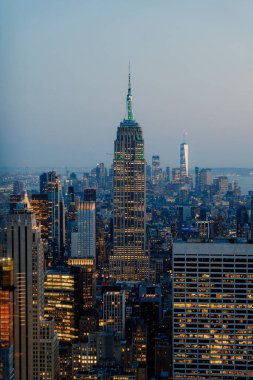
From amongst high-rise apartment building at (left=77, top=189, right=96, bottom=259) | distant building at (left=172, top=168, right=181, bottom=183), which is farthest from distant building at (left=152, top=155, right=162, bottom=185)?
high-rise apartment building at (left=77, top=189, right=96, bottom=259)

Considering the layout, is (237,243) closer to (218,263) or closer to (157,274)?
(218,263)

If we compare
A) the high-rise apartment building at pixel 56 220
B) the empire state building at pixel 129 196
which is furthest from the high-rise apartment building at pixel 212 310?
the empire state building at pixel 129 196

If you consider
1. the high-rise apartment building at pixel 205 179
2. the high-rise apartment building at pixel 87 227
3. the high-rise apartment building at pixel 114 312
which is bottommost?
the high-rise apartment building at pixel 114 312

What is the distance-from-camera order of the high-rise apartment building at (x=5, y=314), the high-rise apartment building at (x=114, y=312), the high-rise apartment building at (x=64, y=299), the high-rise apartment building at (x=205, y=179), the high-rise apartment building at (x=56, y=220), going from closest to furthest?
the high-rise apartment building at (x=5, y=314)
the high-rise apartment building at (x=64, y=299)
the high-rise apartment building at (x=114, y=312)
the high-rise apartment building at (x=205, y=179)
the high-rise apartment building at (x=56, y=220)

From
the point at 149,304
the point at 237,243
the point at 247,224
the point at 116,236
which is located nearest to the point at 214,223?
the point at 247,224

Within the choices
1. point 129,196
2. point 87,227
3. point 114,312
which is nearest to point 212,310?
point 114,312

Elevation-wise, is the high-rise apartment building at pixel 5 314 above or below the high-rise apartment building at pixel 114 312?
above

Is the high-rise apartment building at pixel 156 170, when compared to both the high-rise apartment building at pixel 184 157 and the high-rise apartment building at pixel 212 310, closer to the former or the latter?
the high-rise apartment building at pixel 184 157
